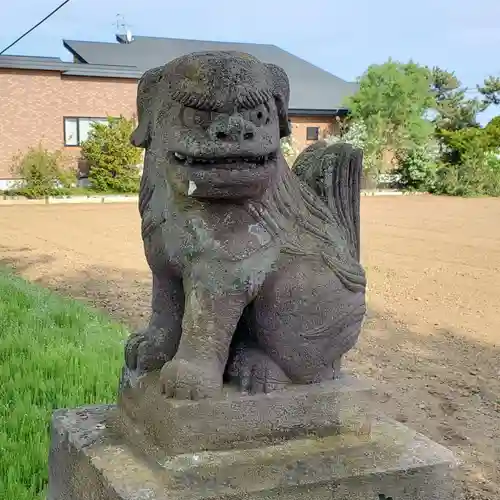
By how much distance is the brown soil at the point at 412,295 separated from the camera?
454 centimetres

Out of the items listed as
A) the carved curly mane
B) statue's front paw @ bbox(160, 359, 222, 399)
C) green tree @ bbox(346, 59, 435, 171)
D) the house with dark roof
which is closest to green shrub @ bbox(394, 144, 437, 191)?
green tree @ bbox(346, 59, 435, 171)

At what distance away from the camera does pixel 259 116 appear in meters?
1.74

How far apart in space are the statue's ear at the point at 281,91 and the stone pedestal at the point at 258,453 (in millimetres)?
677

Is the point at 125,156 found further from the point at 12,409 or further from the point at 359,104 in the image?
the point at 12,409

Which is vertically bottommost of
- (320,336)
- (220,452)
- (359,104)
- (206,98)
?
(220,452)

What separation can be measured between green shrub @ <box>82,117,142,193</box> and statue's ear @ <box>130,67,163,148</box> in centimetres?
1830

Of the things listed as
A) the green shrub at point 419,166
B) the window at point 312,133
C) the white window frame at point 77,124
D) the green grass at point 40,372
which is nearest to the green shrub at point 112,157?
the white window frame at point 77,124

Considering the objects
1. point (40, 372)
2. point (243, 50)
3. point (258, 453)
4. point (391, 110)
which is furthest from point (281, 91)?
point (243, 50)

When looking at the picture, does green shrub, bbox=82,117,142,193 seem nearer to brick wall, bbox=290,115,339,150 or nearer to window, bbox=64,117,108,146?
window, bbox=64,117,108,146

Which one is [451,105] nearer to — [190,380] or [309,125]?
[309,125]

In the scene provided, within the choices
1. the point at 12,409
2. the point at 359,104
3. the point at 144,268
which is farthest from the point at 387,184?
the point at 12,409

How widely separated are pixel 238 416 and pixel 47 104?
1970 centimetres

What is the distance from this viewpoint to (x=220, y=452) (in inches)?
67.4

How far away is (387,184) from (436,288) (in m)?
17.0
